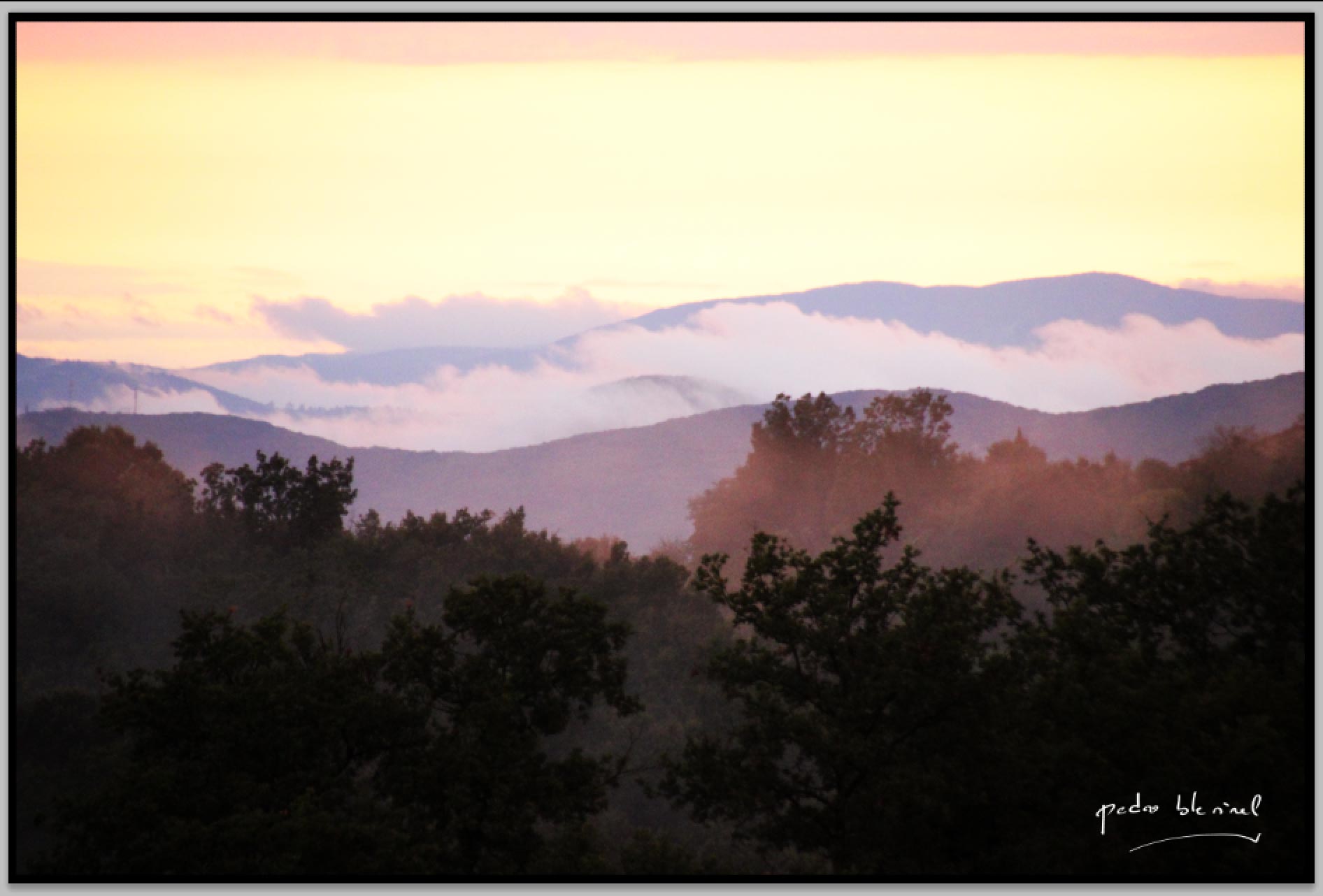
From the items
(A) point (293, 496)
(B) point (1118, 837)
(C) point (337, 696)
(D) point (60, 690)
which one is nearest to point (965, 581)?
(B) point (1118, 837)

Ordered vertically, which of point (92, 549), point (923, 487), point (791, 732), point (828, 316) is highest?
point (828, 316)

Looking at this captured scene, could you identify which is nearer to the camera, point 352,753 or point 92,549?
→ point 352,753

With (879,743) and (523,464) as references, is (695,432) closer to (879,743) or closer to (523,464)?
(523,464)

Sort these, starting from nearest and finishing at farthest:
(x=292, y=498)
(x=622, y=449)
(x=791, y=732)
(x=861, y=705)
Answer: (x=861, y=705) → (x=791, y=732) → (x=292, y=498) → (x=622, y=449)

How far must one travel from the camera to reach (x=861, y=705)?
48.1ft

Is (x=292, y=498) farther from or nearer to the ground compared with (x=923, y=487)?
nearer to the ground

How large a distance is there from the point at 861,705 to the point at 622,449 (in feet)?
129

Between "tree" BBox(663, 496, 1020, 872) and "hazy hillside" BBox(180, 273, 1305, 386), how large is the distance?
2097 cm

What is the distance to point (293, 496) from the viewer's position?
37.0 meters

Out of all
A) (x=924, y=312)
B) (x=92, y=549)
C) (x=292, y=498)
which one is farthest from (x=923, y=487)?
(x=92, y=549)

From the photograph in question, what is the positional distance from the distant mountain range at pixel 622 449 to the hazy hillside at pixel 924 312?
3.63 m
